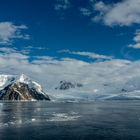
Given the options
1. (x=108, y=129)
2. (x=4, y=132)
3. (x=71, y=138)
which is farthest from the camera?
(x=108, y=129)

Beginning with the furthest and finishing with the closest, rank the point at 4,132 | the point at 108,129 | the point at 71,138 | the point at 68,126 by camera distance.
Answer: the point at 68,126
the point at 108,129
the point at 4,132
the point at 71,138

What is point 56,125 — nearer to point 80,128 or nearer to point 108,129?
point 80,128

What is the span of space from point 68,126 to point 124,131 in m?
17.5

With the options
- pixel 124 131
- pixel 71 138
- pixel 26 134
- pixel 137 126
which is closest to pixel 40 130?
pixel 26 134

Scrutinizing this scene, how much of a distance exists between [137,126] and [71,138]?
27955 mm

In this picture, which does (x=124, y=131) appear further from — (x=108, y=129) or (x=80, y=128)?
(x=80, y=128)

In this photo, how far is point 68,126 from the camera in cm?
9200

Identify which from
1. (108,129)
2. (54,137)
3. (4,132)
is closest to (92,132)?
(108,129)

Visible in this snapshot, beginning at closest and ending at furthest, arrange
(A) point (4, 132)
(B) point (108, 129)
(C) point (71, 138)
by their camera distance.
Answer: (C) point (71, 138) < (A) point (4, 132) < (B) point (108, 129)

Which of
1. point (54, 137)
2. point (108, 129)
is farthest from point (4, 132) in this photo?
point (108, 129)

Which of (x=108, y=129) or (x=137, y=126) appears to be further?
(x=137, y=126)

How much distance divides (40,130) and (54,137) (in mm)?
10506

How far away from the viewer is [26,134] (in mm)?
76750

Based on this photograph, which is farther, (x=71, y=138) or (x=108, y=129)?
(x=108, y=129)
